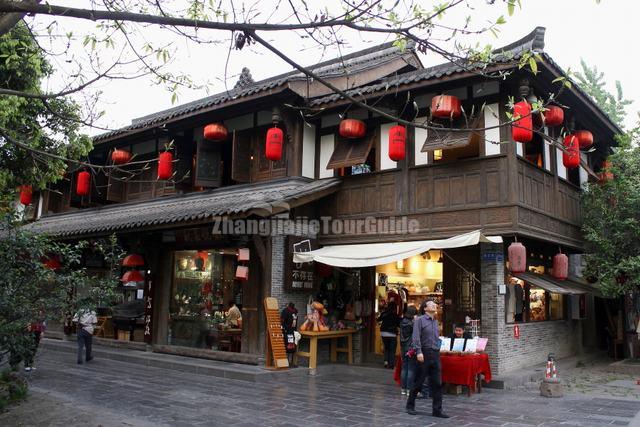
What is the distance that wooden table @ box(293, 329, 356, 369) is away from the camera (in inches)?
460

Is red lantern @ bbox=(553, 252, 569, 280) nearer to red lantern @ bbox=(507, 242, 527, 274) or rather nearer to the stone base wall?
the stone base wall

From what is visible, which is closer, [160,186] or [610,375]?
[610,375]

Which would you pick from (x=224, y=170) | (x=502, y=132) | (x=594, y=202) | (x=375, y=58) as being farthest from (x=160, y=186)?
(x=594, y=202)

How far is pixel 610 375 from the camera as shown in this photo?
12141 millimetres

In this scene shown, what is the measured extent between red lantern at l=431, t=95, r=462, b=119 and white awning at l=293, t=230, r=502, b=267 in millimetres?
2387

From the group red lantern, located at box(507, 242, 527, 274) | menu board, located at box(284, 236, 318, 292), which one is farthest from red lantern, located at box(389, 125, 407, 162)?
red lantern, located at box(507, 242, 527, 274)

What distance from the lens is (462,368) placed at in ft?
30.1

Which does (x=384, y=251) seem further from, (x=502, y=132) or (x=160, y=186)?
(x=160, y=186)

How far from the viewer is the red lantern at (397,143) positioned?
11.3m

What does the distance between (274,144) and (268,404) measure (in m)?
5.87

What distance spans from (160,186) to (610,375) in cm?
1255

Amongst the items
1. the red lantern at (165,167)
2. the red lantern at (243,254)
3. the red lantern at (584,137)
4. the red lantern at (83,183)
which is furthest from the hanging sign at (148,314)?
the red lantern at (584,137)

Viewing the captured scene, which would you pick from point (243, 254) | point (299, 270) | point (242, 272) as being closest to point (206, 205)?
point (243, 254)

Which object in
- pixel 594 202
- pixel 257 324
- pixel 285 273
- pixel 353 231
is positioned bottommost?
pixel 257 324
